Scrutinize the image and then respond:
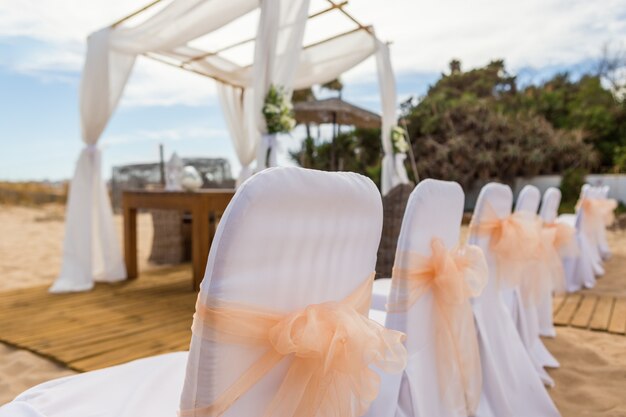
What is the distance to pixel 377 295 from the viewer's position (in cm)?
203

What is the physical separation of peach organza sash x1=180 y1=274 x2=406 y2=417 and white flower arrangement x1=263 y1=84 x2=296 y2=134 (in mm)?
3015

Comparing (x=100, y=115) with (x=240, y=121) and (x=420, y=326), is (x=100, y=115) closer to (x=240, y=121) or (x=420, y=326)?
(x=240, y=121)

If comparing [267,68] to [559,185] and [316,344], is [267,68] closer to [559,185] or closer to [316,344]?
[316,344]

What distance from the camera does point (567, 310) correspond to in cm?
343

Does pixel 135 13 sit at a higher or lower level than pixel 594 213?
higher

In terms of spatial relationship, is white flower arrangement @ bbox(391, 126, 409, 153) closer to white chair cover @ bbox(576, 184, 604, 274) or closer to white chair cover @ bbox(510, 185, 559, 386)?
white chair cover @ bbox(576, 184, 604, 274)

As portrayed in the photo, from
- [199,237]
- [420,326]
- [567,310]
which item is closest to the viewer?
[420,326]

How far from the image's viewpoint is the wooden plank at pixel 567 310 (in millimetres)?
3112

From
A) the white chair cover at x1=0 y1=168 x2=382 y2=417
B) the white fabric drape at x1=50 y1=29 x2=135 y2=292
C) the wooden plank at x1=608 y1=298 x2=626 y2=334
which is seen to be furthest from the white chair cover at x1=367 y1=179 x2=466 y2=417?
the white fabric drape at x1=50 y1=29 x2=135 y2=292

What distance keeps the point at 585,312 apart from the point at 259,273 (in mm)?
3477

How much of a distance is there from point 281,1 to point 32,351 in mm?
3079

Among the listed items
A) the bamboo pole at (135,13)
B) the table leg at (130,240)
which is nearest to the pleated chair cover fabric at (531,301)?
the bamboo pole at (135,13)

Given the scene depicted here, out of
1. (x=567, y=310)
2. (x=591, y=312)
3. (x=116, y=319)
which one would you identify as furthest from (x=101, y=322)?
(x=591, y=312)

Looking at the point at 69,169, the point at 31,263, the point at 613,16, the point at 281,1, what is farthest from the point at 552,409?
the point at 613,16
